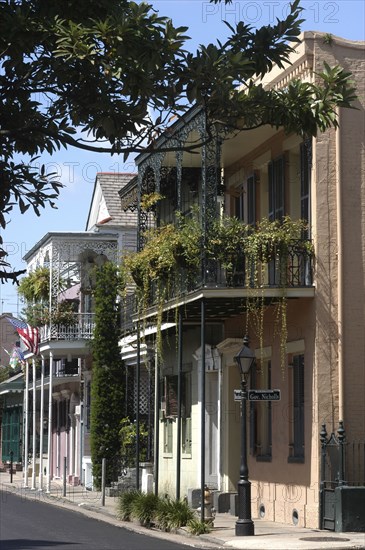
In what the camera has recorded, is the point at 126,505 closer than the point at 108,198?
Yes

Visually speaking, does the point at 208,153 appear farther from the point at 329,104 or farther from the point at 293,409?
the point at 329,104

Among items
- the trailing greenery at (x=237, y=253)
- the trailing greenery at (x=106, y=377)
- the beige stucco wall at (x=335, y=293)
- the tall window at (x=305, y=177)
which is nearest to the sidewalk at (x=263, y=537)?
the beige stucco wall at (x=335, y=293)

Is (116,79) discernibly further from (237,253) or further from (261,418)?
(261,418)

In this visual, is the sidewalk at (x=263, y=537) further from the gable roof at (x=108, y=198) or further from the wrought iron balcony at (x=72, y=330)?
the gable roof at (x=108, y=198)

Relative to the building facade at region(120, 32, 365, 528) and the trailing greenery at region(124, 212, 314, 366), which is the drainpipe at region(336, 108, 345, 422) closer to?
the building facade at region(120, 32, 365, 528)

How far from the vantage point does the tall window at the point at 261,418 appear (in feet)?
75.8

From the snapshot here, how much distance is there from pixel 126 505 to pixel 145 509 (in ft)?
4.09

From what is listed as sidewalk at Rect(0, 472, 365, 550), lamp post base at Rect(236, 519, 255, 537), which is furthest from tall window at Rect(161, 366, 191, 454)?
lamp post base at Rect(236, 519, 255, 537)

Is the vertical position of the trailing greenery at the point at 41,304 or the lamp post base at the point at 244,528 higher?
the trailing greenery at the point at 41,304

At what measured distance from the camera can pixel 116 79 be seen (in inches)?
335

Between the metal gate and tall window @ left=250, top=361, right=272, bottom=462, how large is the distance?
283cm

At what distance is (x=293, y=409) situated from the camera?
70.7 ft

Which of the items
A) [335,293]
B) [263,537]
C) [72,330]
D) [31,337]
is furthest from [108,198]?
[263,537]

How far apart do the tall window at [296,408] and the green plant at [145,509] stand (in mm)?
2715
